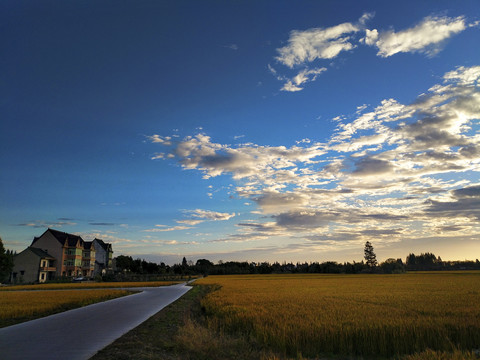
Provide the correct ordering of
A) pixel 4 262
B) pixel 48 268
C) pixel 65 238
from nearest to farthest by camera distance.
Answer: pixel 4 262 < pixel 48 268 < pixel 65 238

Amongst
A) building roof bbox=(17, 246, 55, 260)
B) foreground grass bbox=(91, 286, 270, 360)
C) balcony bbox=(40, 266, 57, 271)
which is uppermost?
building roof bbox=(17, 246, 55, 260)

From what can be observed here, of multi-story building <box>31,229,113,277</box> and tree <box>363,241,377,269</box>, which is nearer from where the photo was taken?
multi-story building <box>31,229,113,277</box>

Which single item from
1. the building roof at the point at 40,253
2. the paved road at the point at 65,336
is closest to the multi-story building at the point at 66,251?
the building roof at the point at 40,253

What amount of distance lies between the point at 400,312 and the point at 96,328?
516 inches

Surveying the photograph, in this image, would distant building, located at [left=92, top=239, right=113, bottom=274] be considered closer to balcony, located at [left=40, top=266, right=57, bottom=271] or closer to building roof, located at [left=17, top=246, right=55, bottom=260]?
balcony, located at [left=40, top=266, right=57, bottom=271]

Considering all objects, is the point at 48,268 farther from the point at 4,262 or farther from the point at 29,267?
the point at 4,262

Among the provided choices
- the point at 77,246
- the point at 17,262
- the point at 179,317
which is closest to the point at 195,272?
the point at 77,246

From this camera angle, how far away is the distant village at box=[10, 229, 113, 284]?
2847 inches

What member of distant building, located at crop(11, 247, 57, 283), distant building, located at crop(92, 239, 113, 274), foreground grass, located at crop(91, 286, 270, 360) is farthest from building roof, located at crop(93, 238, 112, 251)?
foreground grass, located at crop(91, 286, 270, 360)

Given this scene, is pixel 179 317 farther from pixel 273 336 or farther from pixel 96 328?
pixel 273 336

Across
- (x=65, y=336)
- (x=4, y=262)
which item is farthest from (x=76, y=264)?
(x=65, y=336)

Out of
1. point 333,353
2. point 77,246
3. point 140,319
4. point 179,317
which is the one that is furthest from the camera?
point 77,246

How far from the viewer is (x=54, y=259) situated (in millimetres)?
78375

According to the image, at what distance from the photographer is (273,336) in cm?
1056
